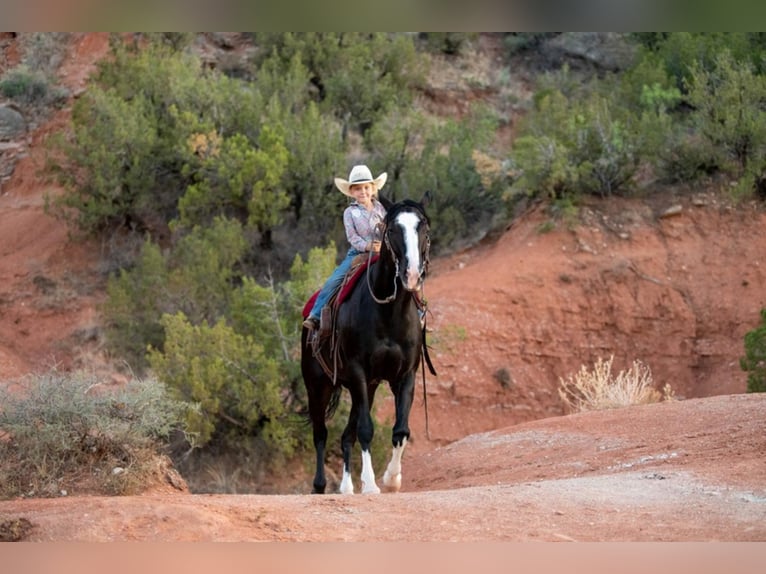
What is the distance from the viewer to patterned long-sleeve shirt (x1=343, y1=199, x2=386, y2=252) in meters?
11.7

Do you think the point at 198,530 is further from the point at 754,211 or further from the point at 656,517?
the point at 754,211

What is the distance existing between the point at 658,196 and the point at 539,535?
18.5 m

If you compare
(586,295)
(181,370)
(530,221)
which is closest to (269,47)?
(530,221)

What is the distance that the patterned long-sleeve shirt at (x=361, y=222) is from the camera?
1174 cm

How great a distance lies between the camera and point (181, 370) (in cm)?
1758

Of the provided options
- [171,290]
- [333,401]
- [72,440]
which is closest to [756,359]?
[333,401]

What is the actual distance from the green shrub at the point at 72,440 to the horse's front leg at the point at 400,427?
238 centimetres

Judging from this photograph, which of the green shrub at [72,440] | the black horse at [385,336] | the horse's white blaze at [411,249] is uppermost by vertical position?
the horse's white blaze at [411,249]

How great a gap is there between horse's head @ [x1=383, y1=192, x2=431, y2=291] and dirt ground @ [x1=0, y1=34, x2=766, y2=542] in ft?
6.21

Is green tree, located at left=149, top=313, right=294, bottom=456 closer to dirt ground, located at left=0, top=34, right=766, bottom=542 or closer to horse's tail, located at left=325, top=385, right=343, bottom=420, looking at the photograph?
dirt ground, located at left=0, top=34, right=766, bottom=542

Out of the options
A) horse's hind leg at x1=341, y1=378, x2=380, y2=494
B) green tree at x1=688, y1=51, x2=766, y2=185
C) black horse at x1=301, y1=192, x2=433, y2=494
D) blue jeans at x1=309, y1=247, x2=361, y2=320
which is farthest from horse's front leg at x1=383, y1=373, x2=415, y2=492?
green tree at x1=688, y1=51, x2=766, y2=185

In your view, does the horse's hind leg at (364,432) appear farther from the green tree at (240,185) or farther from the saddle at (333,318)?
the green tree at (240,185)

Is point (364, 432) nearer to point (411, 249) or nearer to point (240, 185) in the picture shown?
point (411, 249)

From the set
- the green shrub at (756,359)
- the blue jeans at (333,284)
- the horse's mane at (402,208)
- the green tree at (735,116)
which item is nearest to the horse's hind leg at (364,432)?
the blue jeans at (333,284)
